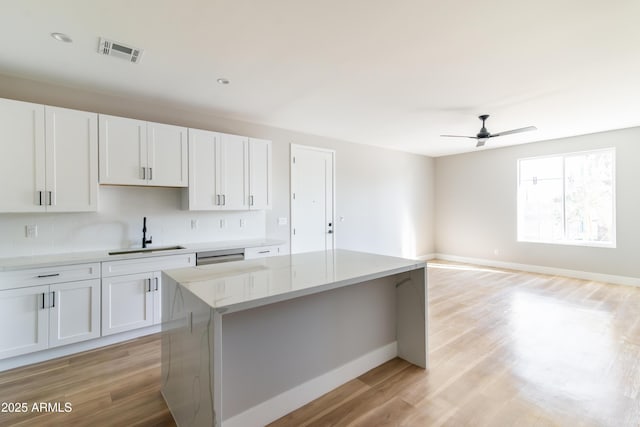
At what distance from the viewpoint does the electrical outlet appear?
2845 mm

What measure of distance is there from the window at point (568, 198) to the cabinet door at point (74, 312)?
7.20 m

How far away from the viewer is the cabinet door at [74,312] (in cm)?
259

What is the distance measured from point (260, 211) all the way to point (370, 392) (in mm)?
3014

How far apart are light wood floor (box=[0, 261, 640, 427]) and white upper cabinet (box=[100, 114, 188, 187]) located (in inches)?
68.7

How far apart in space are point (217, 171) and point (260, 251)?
1.18 metres

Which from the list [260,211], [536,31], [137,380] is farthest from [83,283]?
[536,31]

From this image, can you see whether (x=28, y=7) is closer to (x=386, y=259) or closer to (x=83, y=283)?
(x=83, y=283)

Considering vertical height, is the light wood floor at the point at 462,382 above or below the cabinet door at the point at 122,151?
below

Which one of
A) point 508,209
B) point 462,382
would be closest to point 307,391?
point 462,382

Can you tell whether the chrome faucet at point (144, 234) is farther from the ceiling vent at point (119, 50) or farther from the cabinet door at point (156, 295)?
the ceiling vent at point (119, 50)

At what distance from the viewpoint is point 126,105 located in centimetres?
337

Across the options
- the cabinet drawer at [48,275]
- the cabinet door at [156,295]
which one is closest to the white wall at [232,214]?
the cabinet drawer at [48,275]

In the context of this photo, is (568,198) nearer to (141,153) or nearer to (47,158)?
(141,153)

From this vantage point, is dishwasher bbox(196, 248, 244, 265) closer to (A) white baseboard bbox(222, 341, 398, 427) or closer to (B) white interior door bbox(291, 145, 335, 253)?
(B) white interior door bbox(291, 145, 335, 253)
